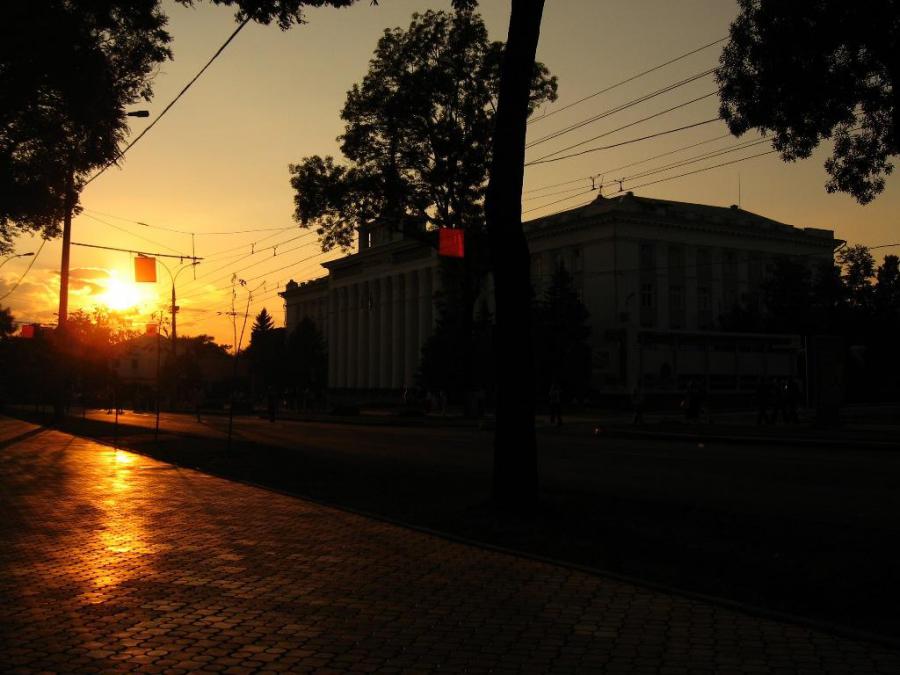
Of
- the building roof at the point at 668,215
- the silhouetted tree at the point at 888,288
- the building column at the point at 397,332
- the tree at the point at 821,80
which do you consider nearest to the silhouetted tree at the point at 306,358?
the building column at the point at 397,332

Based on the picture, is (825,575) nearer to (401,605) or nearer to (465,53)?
(401,605)

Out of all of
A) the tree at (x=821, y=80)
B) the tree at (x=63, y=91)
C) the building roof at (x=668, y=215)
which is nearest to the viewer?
the tree at (x=821, y=80)

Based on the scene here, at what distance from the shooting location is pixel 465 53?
3984 cm

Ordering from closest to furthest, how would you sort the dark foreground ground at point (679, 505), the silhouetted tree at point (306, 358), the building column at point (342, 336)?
1. the dark foreground ground at point (679, 505)
2. the silhouetted tree at point (306, 358)
3. the building column at point (342, 336)

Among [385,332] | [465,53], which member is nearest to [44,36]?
[465,53]

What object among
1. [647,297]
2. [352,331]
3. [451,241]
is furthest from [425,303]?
[451,241]

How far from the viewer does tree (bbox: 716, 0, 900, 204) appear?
17.3 m

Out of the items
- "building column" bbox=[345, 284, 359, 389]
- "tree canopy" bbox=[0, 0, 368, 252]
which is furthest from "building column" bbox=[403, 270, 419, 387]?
"tree canopy" bbox=[0, 0, 368, 252]

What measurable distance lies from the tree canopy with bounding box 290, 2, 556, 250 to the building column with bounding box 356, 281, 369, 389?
63.3 m

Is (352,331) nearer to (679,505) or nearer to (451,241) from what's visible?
(451,241)

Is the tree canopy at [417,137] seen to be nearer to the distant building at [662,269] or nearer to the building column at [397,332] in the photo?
the distant building at [662,269]

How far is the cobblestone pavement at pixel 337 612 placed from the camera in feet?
17.2

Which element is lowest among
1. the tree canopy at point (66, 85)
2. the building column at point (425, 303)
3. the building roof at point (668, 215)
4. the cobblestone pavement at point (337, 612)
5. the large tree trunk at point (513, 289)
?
the cobblestone pavement at point (337, 612)

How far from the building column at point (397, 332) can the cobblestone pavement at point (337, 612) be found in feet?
284
